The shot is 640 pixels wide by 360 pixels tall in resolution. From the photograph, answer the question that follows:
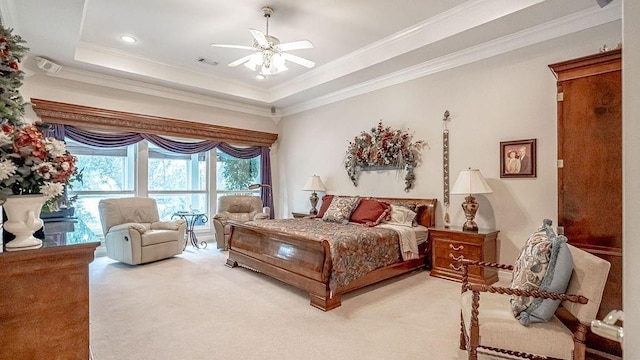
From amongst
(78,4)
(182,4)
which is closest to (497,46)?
(182,4)

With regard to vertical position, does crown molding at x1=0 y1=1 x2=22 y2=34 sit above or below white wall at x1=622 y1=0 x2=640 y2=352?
above

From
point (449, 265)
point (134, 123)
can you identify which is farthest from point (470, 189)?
point (134, 123)

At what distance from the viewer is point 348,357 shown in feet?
7.23

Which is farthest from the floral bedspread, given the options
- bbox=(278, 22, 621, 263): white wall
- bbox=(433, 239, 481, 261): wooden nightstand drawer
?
bbox=(278, 22, 621, 263): white wall

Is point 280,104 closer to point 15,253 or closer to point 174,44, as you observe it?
point 174,44

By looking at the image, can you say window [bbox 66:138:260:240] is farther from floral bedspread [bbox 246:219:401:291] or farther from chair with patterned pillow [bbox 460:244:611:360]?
chair with patterned pillow [bbox 460:244:611:360]

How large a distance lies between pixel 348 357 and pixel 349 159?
387 centimetres

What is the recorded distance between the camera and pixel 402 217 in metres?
4.43

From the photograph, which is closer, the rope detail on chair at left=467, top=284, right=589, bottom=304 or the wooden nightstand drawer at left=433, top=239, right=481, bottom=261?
the rope detail on chair at left=467, top=284, right=589, bottom=304

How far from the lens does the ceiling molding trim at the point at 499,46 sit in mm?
3263

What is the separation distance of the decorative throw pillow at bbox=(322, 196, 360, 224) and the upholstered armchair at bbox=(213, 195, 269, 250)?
5.32 ft

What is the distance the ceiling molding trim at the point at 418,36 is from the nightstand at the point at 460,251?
2395 mm

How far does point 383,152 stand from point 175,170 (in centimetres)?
410

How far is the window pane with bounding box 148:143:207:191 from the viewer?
603 cm
